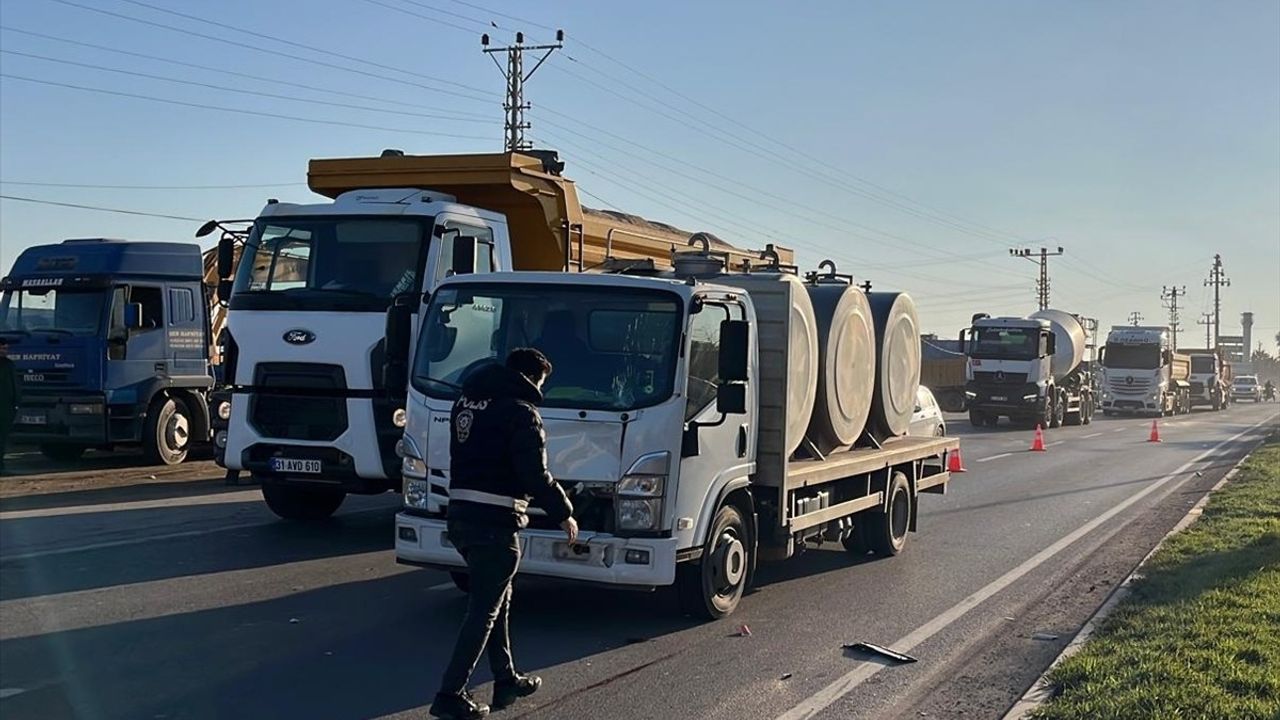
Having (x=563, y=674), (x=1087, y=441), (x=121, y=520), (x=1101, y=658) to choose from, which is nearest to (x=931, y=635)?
(x=1101, y=658)

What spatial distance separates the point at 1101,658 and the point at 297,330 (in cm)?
739

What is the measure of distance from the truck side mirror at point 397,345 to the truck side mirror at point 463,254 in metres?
0.57

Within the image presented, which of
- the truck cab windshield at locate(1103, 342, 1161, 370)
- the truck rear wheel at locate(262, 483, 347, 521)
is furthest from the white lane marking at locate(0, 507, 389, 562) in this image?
the truck cab windshield at locate(1103, 342, 1161, 370)

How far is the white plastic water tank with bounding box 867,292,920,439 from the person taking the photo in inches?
438

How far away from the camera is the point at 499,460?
18.8ft

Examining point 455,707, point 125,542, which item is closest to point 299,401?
point 125,542

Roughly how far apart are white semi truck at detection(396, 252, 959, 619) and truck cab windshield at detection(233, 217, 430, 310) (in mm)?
2767

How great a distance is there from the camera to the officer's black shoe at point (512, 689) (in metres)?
5.93

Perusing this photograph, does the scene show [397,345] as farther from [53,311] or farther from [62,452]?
[62,452]

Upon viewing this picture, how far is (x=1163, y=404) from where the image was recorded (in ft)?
167

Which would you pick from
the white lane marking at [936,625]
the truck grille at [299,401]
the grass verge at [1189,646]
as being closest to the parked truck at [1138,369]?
the white lane marking at [936,625]

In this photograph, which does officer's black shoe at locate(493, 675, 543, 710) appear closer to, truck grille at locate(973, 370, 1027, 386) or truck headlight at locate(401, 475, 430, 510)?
truck headlight at locate(401, 475, 430, 510)

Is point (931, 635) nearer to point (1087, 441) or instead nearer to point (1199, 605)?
point (1199, 605)

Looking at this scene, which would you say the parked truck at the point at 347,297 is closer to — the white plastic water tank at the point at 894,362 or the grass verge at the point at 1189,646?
the white plastic water tank at the point at 894,362
